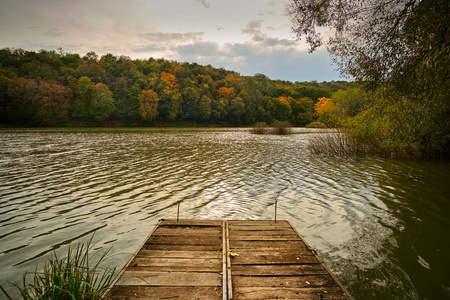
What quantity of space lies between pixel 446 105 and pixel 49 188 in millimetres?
18834

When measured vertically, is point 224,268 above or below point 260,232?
above

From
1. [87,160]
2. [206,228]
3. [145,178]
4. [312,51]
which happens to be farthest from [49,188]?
[312,51]

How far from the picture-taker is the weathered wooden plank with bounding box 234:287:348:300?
3.11 m

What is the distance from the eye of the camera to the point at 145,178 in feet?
38.5

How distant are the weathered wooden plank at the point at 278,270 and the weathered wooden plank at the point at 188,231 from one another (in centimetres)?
136

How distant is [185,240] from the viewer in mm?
4734

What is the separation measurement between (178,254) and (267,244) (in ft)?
5.49

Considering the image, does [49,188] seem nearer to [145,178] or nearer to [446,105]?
[145,178]

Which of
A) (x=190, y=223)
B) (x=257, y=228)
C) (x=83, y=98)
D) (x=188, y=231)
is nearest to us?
(x=188, y=231)

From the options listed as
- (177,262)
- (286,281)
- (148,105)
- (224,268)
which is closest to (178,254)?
(177,262)

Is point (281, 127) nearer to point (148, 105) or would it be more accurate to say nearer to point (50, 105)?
point (148, 105)

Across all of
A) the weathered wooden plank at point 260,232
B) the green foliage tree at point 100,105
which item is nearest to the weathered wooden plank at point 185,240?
the weathered wooden plank at point 260,232

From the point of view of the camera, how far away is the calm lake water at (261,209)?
192 inches

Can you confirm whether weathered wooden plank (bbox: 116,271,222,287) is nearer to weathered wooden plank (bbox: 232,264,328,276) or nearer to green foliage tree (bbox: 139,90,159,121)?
weathered wooden plank (bbox: 232,264,328,276)
